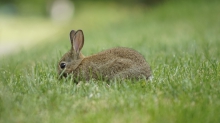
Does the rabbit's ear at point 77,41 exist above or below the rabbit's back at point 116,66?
above

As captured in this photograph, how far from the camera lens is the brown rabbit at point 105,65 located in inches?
221

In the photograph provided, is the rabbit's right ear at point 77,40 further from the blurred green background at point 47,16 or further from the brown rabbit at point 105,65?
the blurred green background at point 47,16

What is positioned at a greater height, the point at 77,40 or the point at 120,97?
the point at 77,40

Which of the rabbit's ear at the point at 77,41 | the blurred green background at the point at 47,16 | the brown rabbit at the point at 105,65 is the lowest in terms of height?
the blurred green background at the point at 47,16

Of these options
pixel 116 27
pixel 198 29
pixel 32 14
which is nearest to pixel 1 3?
pixel 32 14

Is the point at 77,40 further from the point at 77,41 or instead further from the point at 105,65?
the point at 105,65

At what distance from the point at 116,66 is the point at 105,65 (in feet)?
0.51

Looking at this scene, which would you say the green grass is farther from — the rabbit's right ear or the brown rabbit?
the rabbit's right ear

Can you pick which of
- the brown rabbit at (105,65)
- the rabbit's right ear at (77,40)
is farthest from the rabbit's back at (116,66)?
the rabbit's right ear at (77,40)

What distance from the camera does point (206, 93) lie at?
468cm

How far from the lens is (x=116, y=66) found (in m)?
5.64

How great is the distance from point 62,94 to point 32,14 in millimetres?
33592

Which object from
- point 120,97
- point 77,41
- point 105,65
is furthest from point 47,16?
point 120,97

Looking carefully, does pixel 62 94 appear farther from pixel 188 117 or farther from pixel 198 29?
pixel 198 29
